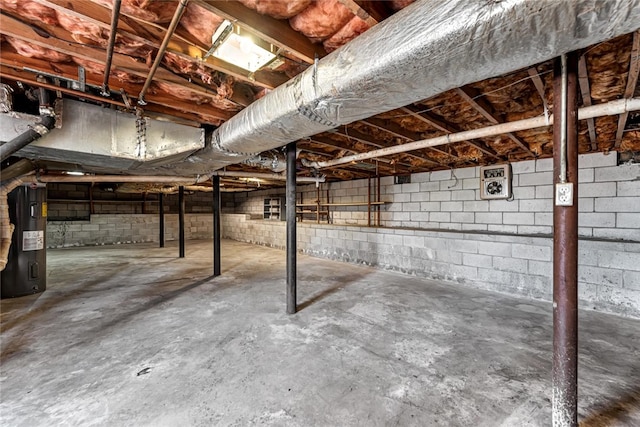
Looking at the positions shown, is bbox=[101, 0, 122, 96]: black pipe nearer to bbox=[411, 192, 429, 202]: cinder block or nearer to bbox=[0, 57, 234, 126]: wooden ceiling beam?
bbox=[0, 57, 234, 126]: wooden ceiling beam

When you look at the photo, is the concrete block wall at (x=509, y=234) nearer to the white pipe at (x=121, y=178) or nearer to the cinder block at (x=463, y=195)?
the cinder block at (x=463, y=195)

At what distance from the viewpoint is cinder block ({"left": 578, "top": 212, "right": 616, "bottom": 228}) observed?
10.7 ft

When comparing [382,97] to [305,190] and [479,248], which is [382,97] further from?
[305,190]

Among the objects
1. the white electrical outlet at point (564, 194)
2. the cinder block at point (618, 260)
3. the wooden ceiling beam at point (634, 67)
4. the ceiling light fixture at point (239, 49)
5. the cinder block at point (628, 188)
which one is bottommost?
the cinder block at point (618, 260)

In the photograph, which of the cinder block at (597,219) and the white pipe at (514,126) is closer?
the white pipe at (514,126)

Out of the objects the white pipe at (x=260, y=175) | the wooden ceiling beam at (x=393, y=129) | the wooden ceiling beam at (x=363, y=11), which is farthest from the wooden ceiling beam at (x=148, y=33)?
the white pipe at (x=260, y=175)

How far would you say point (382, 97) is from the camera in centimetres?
128

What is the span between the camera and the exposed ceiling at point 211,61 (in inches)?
49.1

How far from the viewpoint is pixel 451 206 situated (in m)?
4.69

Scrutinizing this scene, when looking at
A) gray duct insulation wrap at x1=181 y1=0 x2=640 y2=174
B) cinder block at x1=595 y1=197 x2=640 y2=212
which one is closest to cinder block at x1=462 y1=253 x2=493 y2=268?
cinder block at x1=595 y1=197 x2=640 y2=212

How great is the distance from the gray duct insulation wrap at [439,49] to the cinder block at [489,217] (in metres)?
3.72

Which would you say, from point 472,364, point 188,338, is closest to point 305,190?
point 188,338

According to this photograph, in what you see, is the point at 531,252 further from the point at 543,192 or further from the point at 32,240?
the point at 32,240

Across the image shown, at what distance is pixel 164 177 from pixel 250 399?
11.2ft
